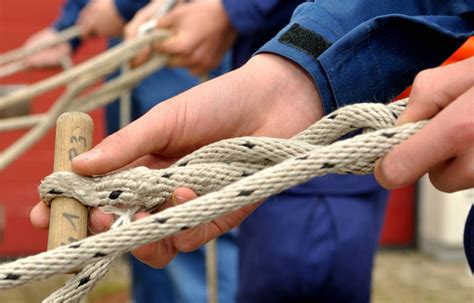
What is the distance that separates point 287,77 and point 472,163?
0.22 m

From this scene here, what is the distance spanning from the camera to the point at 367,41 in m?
0.68

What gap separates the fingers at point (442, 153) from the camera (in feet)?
1.66

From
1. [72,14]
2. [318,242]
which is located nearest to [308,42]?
[318,242]

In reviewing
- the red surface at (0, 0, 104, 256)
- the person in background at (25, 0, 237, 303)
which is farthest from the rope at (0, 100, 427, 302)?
the red surface at (0, 0, 104, 256)

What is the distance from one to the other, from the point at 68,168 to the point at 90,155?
0.03m

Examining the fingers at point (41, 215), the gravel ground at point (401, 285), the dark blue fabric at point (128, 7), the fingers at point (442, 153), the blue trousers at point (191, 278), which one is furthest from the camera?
the gravel ground at point (401, 285)

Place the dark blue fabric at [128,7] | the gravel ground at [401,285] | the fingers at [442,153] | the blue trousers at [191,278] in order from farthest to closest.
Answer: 1. the gravel ground at [401,285]
2. the blue trousers at [191,278]
3. the dark blue fabric at [128,7]
4. the fingers at [442,153]

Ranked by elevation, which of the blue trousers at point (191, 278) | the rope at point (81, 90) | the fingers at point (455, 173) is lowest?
the fingers at point (455, 173)

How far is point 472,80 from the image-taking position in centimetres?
53

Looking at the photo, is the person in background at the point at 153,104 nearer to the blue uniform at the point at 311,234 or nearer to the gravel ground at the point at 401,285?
the blue uniform at the point at 311,234

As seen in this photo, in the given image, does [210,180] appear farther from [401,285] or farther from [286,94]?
[401,285]

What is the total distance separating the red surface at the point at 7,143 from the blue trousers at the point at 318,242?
1.67m

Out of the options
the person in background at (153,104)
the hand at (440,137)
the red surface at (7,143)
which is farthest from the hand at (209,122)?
the red surface at (7,143)

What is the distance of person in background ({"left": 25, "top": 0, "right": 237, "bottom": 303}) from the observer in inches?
61.1
